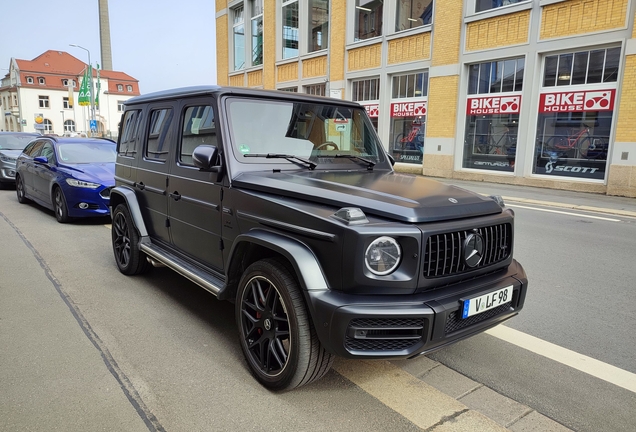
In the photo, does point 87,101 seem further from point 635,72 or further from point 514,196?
point 635,72

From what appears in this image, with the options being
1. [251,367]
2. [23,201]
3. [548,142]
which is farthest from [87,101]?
[251,367]

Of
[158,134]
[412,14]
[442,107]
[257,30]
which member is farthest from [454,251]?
[257,30]

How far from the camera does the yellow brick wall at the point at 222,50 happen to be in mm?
30375

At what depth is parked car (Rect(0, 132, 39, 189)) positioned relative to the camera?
13.1 metres

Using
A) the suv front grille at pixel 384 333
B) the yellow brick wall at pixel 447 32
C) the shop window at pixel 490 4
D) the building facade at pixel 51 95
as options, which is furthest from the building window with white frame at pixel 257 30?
the building facade at pixel 51 95

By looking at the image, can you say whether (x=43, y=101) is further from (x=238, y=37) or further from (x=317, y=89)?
(x=317, y=89)

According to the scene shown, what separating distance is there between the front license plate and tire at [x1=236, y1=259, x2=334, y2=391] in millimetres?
843

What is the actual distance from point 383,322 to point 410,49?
17.4 metres

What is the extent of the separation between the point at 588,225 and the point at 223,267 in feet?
24.8

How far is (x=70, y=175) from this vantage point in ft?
27.3

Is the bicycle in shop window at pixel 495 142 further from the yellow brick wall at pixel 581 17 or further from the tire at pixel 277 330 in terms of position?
the tire at pixel 277 330

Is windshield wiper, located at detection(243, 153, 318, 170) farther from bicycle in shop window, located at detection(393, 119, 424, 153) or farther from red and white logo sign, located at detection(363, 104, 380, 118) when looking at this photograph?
red and white logo sign, located at detection(363, 104, 380, 118)

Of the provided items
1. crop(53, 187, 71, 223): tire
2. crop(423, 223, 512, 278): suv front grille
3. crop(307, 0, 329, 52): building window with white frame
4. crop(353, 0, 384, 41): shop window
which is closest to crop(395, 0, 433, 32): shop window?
crop(353, 0, 384, 41): shop window

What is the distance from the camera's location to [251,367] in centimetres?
310
